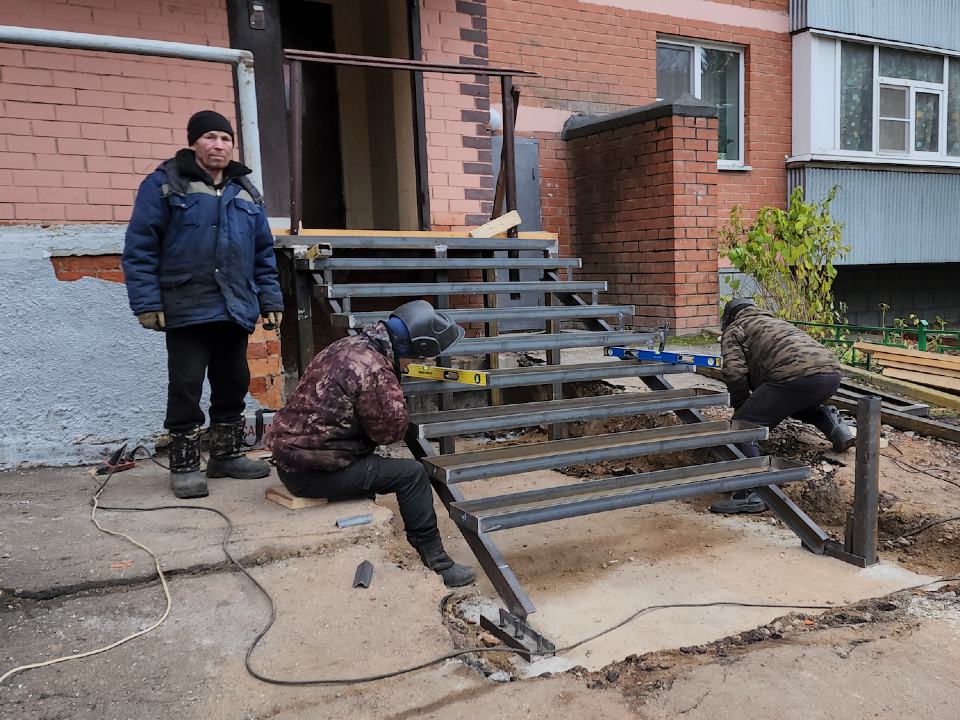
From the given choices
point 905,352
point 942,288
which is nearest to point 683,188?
point 905,352

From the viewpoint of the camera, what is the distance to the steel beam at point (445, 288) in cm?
438

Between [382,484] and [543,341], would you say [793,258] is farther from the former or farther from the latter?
[382,484]

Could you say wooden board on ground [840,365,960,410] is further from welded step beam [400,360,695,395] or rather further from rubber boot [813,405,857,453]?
welded step beam [400,360,695,395]

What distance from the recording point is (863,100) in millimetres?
9703

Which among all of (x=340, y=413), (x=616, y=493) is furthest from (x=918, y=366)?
(x=340, y=413)

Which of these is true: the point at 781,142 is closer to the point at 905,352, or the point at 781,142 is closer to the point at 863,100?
the point at 863,100

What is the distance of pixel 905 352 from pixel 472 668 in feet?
17.5

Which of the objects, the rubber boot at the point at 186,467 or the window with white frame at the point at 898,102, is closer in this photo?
the rubber boot at the point at 186,467

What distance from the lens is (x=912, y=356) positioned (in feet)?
20.1

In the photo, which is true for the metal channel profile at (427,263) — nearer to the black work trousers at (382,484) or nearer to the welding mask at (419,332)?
the welding mask at (419,332)

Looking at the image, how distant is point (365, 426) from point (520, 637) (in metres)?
1.08

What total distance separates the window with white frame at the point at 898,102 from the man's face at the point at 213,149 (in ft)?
28.3

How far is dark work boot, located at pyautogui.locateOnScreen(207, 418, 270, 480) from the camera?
12.6 ft

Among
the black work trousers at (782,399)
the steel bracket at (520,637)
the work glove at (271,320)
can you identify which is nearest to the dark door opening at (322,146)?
the work glove at (271,320)
